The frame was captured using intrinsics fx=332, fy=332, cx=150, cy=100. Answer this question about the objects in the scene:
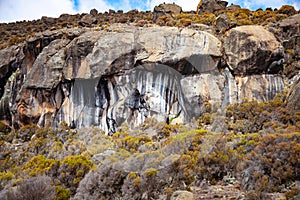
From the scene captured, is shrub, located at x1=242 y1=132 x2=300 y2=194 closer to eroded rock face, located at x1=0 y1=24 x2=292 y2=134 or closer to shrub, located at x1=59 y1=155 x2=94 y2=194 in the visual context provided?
shrub, located at x1=59 y1=155 x2=94 y2=194

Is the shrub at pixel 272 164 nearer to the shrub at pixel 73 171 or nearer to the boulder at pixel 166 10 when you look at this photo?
the shrub at pixel 73 171

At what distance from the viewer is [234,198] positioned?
30.2ft

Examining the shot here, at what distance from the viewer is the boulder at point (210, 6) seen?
33250 mm

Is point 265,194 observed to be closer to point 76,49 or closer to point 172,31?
point 172,31

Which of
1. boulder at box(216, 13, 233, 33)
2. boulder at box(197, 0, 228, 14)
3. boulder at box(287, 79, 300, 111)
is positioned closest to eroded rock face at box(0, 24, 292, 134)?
boulder at box(216, 13, 233, 33)

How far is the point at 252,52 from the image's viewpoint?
20250mm

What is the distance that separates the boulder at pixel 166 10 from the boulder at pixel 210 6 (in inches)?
86.7

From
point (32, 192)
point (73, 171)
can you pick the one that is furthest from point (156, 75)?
point (32, 192)

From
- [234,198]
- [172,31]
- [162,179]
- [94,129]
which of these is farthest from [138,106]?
[234,198]

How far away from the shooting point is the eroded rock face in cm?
1992

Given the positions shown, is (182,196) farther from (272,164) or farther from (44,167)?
(44,167)

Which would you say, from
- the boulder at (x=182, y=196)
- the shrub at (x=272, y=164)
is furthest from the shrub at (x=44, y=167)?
the shrub at (x=272, y=164)

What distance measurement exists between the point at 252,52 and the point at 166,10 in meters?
13.1

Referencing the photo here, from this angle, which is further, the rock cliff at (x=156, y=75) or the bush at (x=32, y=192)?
the rock cliff at (x=156, y=75)
